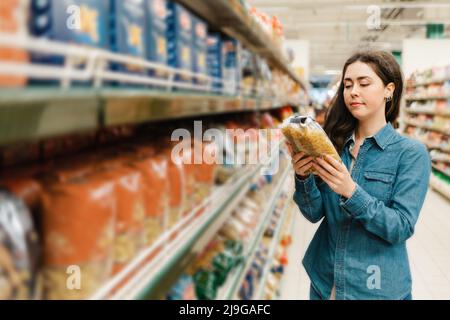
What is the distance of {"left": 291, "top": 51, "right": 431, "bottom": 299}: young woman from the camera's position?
1.42 metres

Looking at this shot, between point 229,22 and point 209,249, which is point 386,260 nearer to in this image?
point 209,249

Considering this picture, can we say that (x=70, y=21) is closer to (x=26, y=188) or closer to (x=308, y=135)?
(x=26, y=188)

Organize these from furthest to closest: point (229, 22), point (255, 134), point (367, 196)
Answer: point (255, 134) → point (229, 22) → point (367, 196)

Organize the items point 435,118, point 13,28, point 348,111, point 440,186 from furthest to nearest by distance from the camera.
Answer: point 435,118
point 440,186
point 348,111
point 13,28

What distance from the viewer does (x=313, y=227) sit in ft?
17.7

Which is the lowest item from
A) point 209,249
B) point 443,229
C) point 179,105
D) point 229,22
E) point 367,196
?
point 443,229

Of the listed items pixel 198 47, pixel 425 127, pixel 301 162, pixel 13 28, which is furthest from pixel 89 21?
pixel 425 127

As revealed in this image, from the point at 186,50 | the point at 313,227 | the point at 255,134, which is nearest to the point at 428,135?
the point at 313,227

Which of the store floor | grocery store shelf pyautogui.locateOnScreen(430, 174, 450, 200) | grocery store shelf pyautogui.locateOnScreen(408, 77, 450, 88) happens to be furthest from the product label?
grocery store shelf pyautogui.locateOnScreen(408, 77, 450, 88)

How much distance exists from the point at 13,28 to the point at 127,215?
44cm

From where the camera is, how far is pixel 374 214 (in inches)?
54.8

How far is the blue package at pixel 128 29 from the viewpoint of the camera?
0.85 m

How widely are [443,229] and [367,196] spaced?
4558 millimetres

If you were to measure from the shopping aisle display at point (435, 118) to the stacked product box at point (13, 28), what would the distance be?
7.62m
